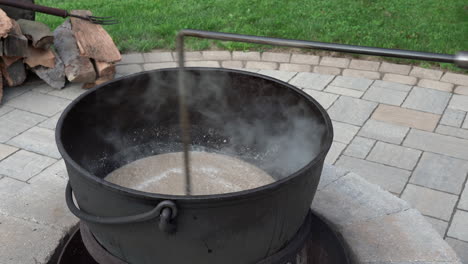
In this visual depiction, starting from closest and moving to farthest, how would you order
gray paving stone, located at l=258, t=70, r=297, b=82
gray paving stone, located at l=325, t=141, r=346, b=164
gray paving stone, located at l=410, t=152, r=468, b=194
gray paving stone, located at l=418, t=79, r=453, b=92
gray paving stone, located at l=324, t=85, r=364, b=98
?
1. gray paving stone, located at l=410, t=152, r=468, b=194
2. gray paving stone, located at l=325, t=141, r=346, b=164
3. gray paving stone, located at l=324, t=85, r=364, b=98
4. gray paving stone, located at l=418, t=79, r=453, b=92
5. gray paving stone, located at l=258, t=70, r=297, b=82

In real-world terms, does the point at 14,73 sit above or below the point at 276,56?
above

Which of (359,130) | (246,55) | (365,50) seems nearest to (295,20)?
(246,55)

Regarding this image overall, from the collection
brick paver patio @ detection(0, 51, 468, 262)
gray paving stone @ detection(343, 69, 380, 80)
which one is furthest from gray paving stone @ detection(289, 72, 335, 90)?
gray paving stone @ detection(343, 69, 380, 80)

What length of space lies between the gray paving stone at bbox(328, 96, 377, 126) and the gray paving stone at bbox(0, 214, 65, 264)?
7.62 feet

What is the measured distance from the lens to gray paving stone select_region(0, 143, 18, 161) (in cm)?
317

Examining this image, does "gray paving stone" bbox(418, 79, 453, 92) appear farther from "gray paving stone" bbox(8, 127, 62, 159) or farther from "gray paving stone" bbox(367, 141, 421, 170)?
"gray paving stone" bbox(8, 127, 62, 159)

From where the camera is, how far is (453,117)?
3.83 m

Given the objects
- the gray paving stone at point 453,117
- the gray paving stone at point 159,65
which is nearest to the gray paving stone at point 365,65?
the gray paving stone at point 453,117

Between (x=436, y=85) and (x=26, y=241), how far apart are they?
3500 millimetres

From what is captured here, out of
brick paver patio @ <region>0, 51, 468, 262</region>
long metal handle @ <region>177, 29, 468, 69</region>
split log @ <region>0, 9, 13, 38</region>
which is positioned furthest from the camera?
split log @ <region>0, 9, 13, 38</region>

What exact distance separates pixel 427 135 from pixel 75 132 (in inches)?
105

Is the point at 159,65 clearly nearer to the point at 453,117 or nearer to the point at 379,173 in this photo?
the point at 379,173

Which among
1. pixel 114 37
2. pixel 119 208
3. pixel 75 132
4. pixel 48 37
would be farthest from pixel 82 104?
pixel 114 37

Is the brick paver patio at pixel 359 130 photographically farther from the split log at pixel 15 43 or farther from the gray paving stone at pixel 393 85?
the split log at pixel 15 43
